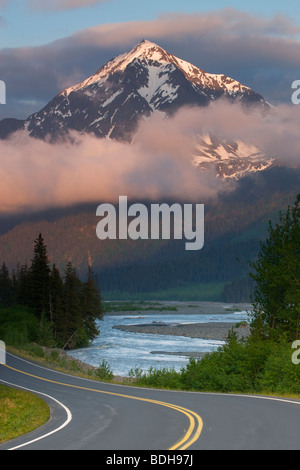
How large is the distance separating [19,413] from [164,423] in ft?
25.5

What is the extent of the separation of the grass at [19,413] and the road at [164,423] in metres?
0.52

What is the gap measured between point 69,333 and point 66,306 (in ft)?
15.7

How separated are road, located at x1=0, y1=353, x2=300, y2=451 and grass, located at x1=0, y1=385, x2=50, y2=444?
0.52 metres

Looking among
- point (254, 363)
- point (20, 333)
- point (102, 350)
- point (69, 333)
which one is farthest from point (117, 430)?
point (69, 333)

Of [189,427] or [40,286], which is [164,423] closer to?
[189,427]

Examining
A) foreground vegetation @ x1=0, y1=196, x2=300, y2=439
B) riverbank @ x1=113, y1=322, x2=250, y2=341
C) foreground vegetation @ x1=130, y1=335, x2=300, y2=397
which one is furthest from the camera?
riverbank @ x1=113, y1=322, x2=250, y2=341

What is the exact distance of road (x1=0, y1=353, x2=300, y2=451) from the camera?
15484 mm

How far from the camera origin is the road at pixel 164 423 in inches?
610

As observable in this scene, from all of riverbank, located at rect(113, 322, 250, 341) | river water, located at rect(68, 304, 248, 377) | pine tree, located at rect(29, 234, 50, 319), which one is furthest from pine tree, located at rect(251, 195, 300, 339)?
riverbank, located at rect(113, 322, 250, 341)

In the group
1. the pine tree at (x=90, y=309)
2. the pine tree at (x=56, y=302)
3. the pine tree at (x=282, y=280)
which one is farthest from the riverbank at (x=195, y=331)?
the pine tree at (x=282, y=280)

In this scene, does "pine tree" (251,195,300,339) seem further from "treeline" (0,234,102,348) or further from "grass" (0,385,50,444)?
"treeline" (0,234,102,348)

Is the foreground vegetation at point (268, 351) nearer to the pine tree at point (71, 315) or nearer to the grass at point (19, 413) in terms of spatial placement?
the grass at point (19, 413)

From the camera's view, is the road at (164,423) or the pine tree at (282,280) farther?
the pine tree at (282,280)

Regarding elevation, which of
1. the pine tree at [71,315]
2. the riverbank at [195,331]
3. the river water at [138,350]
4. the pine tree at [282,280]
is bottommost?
the riverbank at [195,331]
